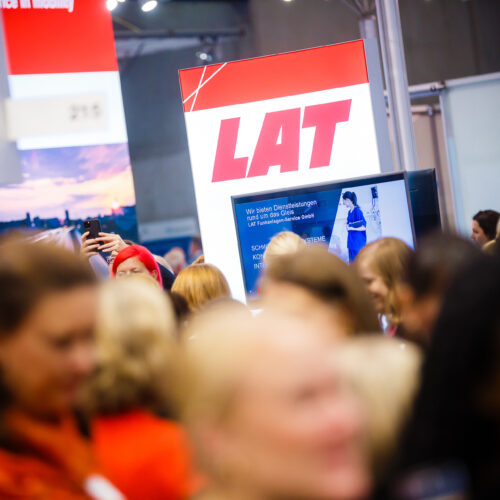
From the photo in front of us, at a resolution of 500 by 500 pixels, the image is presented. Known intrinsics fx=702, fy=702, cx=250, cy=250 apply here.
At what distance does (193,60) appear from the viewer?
1616 cm

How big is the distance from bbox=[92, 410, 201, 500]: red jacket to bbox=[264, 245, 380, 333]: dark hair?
0.52 m

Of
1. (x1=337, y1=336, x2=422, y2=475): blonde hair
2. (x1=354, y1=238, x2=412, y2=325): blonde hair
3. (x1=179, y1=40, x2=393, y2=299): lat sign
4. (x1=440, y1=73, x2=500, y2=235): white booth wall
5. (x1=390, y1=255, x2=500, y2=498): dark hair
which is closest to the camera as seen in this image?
(x1=390, y1=255, x2=500, y2=498): dark hair

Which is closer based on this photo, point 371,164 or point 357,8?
point 371,164

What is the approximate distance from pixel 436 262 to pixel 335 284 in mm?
229

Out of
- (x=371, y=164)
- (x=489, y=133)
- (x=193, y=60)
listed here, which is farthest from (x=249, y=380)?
(x=193, y=60)

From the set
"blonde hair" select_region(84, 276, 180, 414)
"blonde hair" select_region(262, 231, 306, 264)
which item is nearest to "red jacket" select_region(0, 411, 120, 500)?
"blonde hair" select_region(84, 276, 180, 414)

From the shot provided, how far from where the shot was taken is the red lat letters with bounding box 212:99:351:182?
491 centimetres

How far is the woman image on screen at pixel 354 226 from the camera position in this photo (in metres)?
4.11

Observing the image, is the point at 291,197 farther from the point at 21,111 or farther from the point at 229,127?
the point at 21,111

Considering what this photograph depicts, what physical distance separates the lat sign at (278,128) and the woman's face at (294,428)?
4.08 m

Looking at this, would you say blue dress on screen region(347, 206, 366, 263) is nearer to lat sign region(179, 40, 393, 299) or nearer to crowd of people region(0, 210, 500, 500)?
lat sign region(179, 40, 393, 299)

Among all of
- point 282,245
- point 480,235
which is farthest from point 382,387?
point 480,235

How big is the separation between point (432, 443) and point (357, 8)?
9681 millimetres

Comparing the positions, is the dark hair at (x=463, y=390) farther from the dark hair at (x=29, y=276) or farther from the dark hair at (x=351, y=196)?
the dark hair at (x=351, y=196)
